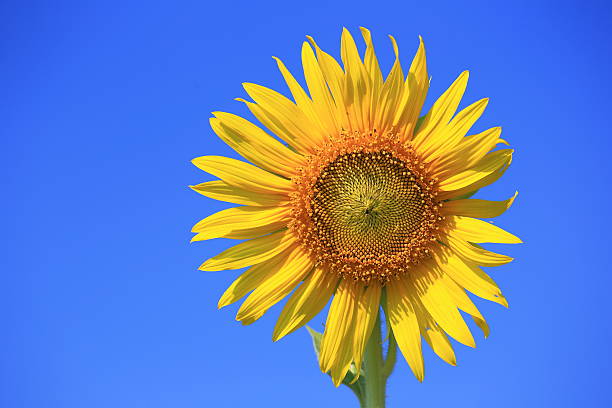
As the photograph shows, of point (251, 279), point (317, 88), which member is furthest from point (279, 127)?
point (251, 279)

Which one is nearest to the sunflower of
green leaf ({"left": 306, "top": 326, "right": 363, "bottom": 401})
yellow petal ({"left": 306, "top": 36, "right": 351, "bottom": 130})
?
yellow petal ({"left": 306, "top": 36, "right": 351, "bottom": 130})

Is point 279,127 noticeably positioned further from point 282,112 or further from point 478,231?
point 478,231

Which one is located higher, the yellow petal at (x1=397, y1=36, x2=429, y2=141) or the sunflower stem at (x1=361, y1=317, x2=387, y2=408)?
the yellow petal at (x1=397, y1=36, x2=429, y2=141)

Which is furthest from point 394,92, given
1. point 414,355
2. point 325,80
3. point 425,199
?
point 414,355

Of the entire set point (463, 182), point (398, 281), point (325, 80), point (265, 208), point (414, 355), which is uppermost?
point (325, 80)

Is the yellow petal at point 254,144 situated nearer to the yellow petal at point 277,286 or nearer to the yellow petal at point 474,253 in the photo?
the yellow petal at point 277,286

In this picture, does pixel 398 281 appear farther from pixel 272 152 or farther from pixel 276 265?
pixel 272 152

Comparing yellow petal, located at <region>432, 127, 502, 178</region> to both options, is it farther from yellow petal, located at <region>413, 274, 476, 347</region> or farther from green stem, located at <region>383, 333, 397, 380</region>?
green stem, located at <region>383, 333, 397, 380</region>
